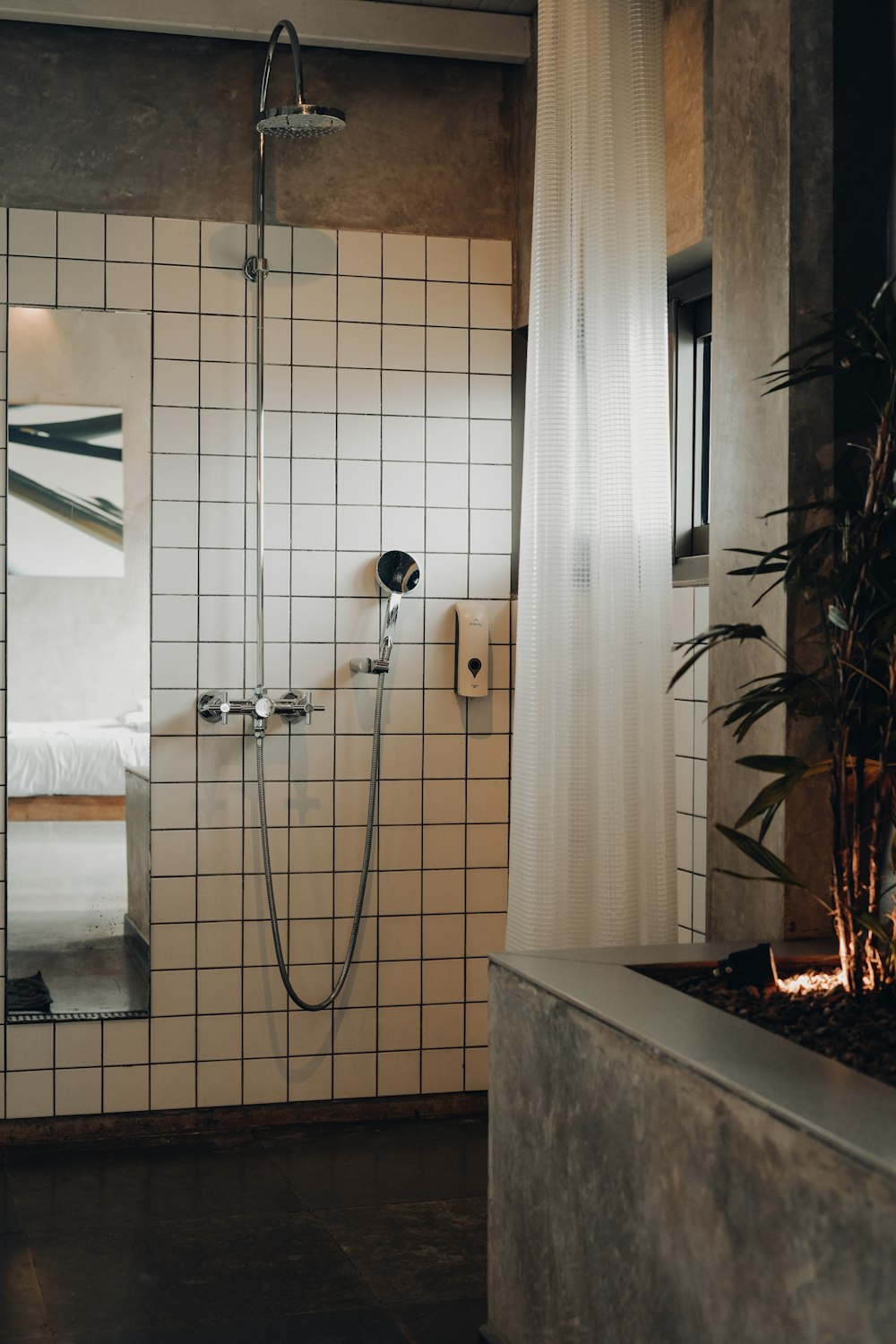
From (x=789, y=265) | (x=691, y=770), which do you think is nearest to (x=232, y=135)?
(x=789, y=265)

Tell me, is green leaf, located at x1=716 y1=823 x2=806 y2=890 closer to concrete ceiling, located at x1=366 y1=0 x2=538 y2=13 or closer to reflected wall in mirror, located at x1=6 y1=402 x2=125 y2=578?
reflected wall in mirror, located at x1=6 y1=402 x2=125 y2=578

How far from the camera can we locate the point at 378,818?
12.3 ft

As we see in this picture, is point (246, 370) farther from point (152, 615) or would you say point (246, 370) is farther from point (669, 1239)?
point (669, 1239)

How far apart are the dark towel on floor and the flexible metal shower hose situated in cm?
59

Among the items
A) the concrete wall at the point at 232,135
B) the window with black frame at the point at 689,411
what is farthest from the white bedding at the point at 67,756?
the window with black frame at the point at 689,411

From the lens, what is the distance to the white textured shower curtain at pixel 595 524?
2.70 m

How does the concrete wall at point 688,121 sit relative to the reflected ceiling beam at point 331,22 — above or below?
below

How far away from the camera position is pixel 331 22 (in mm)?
3543

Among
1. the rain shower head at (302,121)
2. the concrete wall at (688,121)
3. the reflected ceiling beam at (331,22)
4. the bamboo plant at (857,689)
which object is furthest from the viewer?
the reflected ceiling beam at (331,22)

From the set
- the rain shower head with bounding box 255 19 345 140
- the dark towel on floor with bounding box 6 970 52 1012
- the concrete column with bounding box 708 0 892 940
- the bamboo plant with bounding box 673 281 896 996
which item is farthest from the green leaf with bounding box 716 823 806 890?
the dark towel on floor with bounding box 6 970 52 1012

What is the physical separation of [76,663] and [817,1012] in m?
2.16

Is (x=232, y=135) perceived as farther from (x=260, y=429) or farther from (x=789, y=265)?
(x=789, y=265)

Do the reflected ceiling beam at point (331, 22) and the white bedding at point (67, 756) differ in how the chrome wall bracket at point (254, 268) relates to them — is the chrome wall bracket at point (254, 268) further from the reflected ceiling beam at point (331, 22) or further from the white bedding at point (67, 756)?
the white bedding at point (67, 756)

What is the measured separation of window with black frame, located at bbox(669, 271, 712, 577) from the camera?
3264 millimetres
